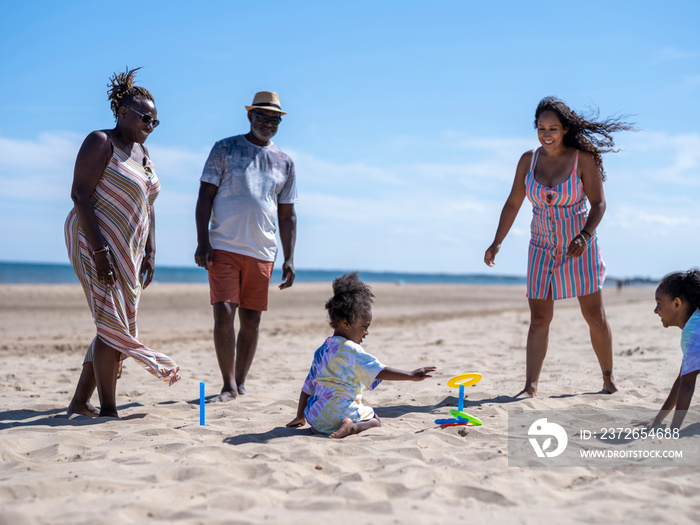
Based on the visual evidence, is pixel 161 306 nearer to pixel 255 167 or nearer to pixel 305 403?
pixel 255 167

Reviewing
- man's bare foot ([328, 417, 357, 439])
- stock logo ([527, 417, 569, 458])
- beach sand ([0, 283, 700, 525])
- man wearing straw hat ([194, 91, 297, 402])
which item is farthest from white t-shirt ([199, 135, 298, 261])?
stock logo ([527, 417, 569, 458])

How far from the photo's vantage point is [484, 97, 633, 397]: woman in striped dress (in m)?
4.78

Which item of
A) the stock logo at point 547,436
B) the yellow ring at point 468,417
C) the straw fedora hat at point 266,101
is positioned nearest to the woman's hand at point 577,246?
the stock logo at point 547,436

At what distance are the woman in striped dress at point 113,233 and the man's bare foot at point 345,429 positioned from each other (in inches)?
51.8

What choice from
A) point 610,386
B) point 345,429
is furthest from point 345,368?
point 610,386

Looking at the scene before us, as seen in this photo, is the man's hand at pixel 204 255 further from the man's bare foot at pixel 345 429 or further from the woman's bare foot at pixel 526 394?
the woman's bare foot at pixel 526 394

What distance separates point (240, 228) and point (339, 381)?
5.85ft

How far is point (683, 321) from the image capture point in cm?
379

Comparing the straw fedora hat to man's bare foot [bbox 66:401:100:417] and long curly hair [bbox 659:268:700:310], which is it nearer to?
man's bare foot [bbox 66:401:100:417]

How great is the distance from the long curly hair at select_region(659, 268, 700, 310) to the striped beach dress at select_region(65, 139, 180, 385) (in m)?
3.23

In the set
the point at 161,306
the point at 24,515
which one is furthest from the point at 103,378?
the point at 161,306

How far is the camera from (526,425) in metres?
3.84

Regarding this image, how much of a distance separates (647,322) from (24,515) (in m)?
11.1

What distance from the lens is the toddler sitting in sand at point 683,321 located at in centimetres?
348
